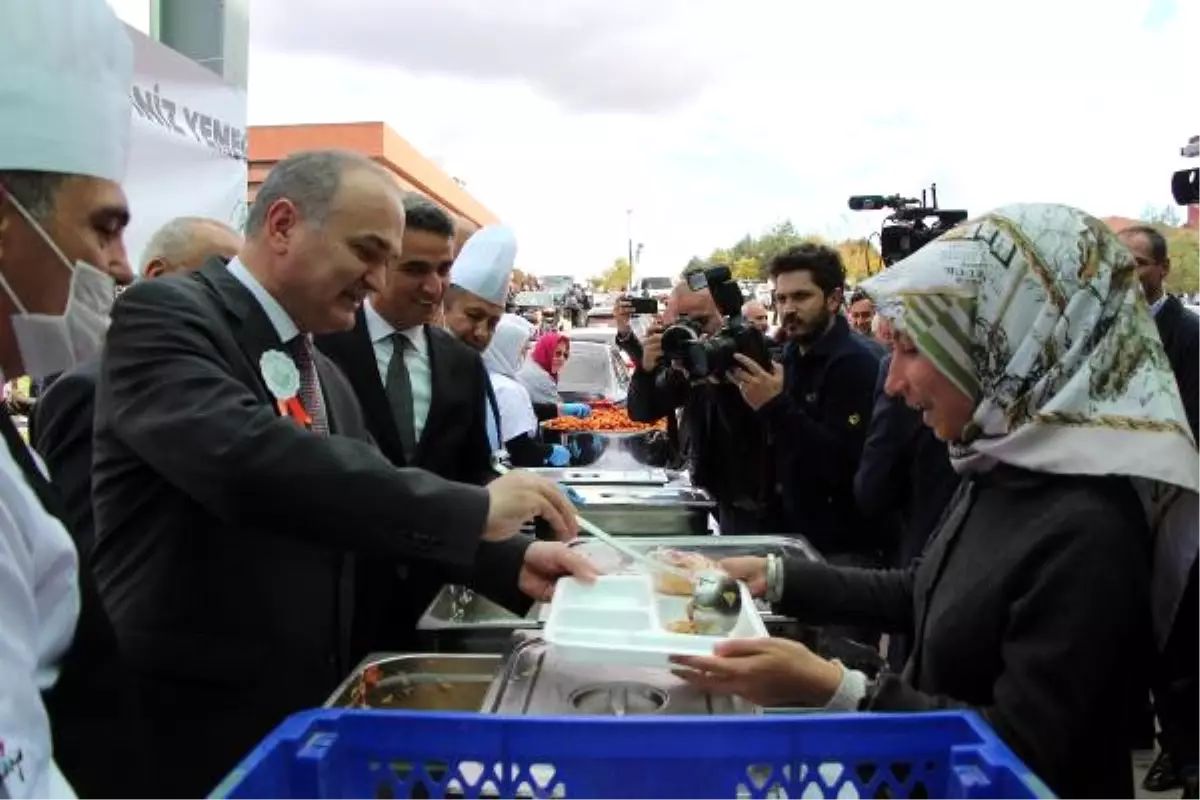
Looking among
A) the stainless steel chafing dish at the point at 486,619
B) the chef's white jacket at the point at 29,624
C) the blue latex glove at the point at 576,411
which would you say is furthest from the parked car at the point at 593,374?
the chef's white jacket at the point at 29,624

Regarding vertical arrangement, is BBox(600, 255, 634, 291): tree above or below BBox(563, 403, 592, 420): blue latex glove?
above

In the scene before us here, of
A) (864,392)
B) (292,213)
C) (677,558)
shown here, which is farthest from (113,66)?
(864,392)

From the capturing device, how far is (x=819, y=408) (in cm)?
343

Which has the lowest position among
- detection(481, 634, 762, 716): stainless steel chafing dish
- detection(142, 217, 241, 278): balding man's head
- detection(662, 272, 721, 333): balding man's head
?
detection(481, 634, 762, 716): stainless steel chafing dish

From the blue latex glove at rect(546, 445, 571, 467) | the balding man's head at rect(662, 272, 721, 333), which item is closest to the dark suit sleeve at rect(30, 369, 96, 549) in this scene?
the blue latex glove at rect(546, 445, 571, 467)

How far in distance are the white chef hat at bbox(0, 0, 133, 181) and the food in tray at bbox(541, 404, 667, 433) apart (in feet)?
12.1

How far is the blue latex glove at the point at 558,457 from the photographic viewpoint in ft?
14.1

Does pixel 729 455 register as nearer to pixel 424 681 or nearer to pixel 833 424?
pixel 833 424

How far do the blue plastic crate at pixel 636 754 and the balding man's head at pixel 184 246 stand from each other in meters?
2.15

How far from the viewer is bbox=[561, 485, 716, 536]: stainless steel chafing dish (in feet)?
8.72

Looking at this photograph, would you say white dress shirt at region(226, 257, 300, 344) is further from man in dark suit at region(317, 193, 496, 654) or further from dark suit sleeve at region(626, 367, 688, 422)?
dark suit sleeve at region(626, 367, 688, 422)

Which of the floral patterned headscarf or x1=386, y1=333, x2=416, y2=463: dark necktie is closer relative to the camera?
the floral patterned headscarf

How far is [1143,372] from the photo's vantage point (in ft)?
4.43

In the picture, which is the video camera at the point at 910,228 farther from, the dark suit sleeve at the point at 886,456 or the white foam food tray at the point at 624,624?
the white foam food tray at the point at 624,624
